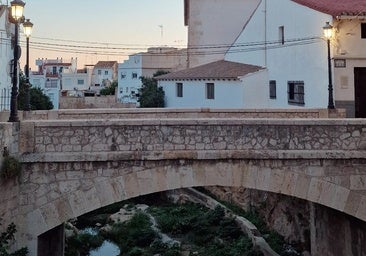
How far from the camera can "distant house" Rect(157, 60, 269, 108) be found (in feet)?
71.0

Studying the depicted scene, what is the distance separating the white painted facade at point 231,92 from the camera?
21.6 m

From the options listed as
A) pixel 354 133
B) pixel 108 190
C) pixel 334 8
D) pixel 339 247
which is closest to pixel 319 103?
pixel 334 8

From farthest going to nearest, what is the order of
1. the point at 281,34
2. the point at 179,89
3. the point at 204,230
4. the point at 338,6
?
the point at 179,89 < the point at 281,34 < the point at 204,230 < the point at 338,6

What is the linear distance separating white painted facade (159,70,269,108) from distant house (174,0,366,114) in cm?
10

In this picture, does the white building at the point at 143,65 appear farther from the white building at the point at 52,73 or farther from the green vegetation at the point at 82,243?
the green vegetation at the point at 82,243

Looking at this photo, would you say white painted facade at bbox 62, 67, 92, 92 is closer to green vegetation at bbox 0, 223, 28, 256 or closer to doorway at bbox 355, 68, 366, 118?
doorway at bbox 355, 68, 366, 118

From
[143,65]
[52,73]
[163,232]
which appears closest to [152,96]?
[163,232]

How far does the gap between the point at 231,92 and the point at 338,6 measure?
7.53 meters

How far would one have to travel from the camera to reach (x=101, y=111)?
520 inches

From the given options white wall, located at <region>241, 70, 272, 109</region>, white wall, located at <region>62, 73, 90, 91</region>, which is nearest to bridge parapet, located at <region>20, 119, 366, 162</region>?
white wall, located at <region>241, 70, 272, 109</region>

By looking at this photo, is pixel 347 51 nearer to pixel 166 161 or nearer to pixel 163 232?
pixel 166 161

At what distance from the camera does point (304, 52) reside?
17.6m

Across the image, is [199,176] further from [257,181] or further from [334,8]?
[334,8]

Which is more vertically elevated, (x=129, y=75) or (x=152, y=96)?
(x=129, y=75)
